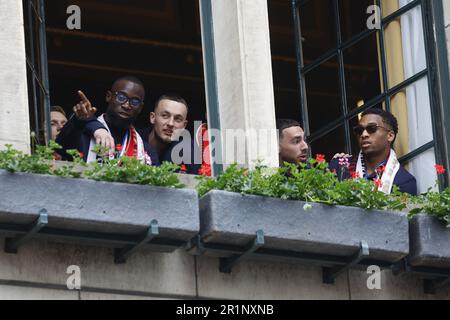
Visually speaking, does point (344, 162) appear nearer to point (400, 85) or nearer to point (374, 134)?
point (374, 134)

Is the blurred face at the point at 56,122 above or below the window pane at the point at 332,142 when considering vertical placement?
below

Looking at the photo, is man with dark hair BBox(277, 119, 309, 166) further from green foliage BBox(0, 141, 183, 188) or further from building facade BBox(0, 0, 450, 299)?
green foliage BBox(0, 141, 183, 188)

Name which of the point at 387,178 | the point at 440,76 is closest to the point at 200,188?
the point at 387,178

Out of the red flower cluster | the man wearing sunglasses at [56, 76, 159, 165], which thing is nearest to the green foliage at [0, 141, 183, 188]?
the man wearing sunglasses at [56, 76, 159, 165]

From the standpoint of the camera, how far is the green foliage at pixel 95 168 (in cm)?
1565

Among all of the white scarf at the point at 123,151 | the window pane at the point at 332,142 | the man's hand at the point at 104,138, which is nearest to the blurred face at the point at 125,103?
the white scarf at the point at 123,151

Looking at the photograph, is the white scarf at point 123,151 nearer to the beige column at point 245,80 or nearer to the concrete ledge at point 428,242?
the beige column at point 245,80

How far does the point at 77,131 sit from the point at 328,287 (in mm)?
2476

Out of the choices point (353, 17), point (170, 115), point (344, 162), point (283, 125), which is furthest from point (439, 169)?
point (353, 17)

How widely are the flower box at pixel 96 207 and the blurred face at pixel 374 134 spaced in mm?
2856

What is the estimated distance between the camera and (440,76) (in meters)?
19.1

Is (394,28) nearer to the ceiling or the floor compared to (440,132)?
nearer to the ceiling

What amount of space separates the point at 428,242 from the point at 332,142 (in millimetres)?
3843

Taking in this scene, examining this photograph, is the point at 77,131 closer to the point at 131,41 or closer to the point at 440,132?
the point at 440,132
